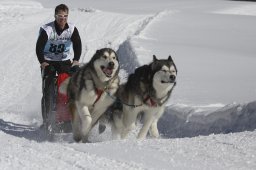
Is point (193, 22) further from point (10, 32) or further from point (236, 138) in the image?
point (236, 138)

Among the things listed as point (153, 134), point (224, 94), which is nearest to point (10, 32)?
point (224, 94)

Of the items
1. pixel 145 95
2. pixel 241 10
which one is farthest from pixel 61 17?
pixel 241 10

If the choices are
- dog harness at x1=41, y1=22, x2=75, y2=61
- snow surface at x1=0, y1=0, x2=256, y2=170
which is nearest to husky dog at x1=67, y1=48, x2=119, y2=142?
snow surface at x1=0, y1=0, x2=256, y2=170

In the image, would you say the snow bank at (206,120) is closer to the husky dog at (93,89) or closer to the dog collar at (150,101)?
the dog collar at (150,101)

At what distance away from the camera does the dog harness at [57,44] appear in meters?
6.84

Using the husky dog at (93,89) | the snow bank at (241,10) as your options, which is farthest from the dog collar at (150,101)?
the snow bank at (241,10)

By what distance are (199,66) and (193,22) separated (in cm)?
869

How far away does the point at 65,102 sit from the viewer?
6695mm

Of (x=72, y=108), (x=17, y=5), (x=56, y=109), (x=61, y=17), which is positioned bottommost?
(x=17, y=5)

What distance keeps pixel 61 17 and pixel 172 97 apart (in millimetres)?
2182

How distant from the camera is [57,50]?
698 cm

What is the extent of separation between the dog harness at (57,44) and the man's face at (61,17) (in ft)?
0.29

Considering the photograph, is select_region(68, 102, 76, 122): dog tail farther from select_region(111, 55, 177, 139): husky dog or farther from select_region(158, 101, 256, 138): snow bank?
select_region(158, 101, 256, 138): snow bank

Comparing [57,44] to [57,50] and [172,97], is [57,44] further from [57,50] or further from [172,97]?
[172,97]
